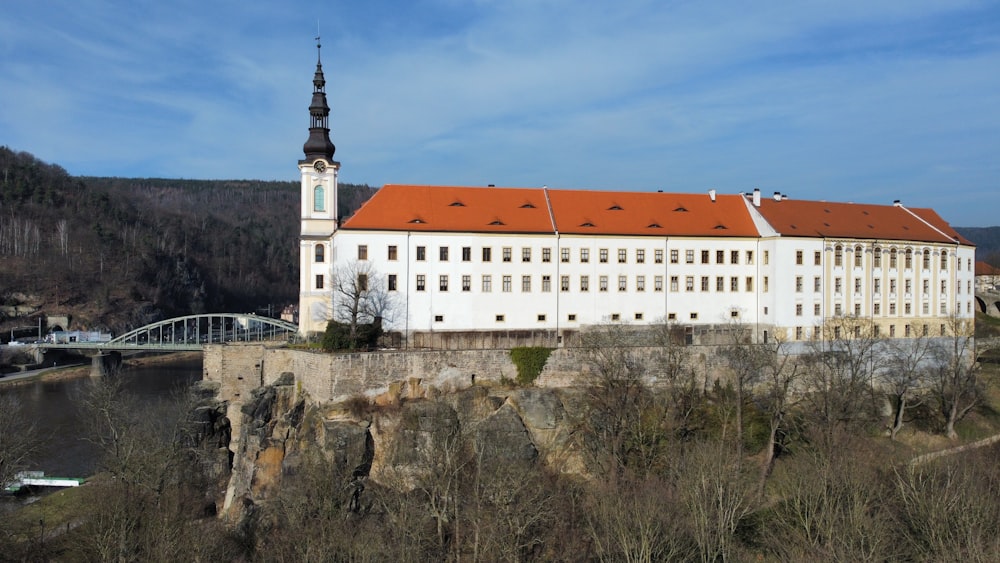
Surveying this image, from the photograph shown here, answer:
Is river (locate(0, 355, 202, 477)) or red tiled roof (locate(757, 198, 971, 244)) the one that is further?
red tiled roof (locate(757, 198, 971, 244))

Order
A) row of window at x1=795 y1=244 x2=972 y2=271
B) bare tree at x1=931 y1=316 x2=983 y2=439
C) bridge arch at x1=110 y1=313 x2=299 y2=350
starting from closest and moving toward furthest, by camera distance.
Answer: bare tree at x1=931 y1=316 x2=983 y2=439 < row of window at x1=795 y1=244 x2=972 y2=271 < bridge arch at x1=110 y1=313 x2=299 y2=350

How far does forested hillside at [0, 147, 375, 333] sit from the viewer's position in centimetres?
10844

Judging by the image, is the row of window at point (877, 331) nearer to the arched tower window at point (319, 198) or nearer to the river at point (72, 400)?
the arched tower window at point (319, 198)

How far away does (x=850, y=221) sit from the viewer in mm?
53438

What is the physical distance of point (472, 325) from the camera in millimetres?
45406

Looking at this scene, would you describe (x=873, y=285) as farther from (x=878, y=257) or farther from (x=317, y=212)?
(x=317, y=212)

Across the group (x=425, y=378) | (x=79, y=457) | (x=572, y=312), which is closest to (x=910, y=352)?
(x=572, y=312)

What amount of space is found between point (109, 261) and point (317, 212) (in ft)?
296

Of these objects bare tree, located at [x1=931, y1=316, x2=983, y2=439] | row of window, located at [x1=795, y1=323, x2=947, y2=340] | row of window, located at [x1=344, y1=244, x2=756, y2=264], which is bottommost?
bare tree, located at [x1=931, y1=316, x2=983, y2=439]

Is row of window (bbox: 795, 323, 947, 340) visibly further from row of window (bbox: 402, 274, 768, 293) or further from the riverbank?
the riverbank

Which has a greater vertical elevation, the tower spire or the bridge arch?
the tower spire

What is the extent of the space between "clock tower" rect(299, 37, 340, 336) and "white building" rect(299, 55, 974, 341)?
8cm

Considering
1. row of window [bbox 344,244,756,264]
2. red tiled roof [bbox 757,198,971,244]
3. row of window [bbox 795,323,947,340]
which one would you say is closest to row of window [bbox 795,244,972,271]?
red tiled roof [bbox 757,198,971,244]

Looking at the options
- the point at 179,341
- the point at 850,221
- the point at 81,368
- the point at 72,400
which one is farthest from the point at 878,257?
the point at 81,368
